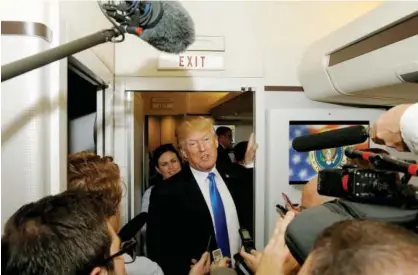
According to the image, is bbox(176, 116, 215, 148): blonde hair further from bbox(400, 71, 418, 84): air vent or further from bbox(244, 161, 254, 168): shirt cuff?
bbox(400, 71, 418, 84): air vent

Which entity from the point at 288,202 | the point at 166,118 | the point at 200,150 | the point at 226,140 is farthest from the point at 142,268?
the point at 166,118

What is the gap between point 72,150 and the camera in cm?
224

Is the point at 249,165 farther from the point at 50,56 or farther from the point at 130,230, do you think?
the point at 50,56

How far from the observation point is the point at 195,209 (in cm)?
224

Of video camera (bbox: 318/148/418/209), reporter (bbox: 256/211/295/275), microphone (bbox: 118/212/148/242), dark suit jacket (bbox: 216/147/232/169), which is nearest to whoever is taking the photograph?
video camera (bbox: 318/148/418/209)

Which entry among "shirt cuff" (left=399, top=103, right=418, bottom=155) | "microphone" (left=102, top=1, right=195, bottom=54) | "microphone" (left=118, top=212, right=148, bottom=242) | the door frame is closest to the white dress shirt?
the door frame

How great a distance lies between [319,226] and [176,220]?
5.00 feet

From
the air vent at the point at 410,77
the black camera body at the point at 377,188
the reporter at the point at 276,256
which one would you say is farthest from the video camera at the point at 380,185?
the air vent at the point at 410,77

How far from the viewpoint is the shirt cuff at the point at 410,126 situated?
722mm

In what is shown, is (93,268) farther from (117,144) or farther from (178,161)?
(178,161)

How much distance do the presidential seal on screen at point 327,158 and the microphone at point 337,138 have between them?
148cm

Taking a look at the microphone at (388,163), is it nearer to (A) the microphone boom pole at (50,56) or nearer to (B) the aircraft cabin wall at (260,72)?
(A) the microphone boom pole at (50,56)

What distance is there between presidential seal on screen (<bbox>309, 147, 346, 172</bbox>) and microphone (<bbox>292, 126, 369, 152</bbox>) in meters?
1.48

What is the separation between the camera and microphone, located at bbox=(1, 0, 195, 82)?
2.35 ft
